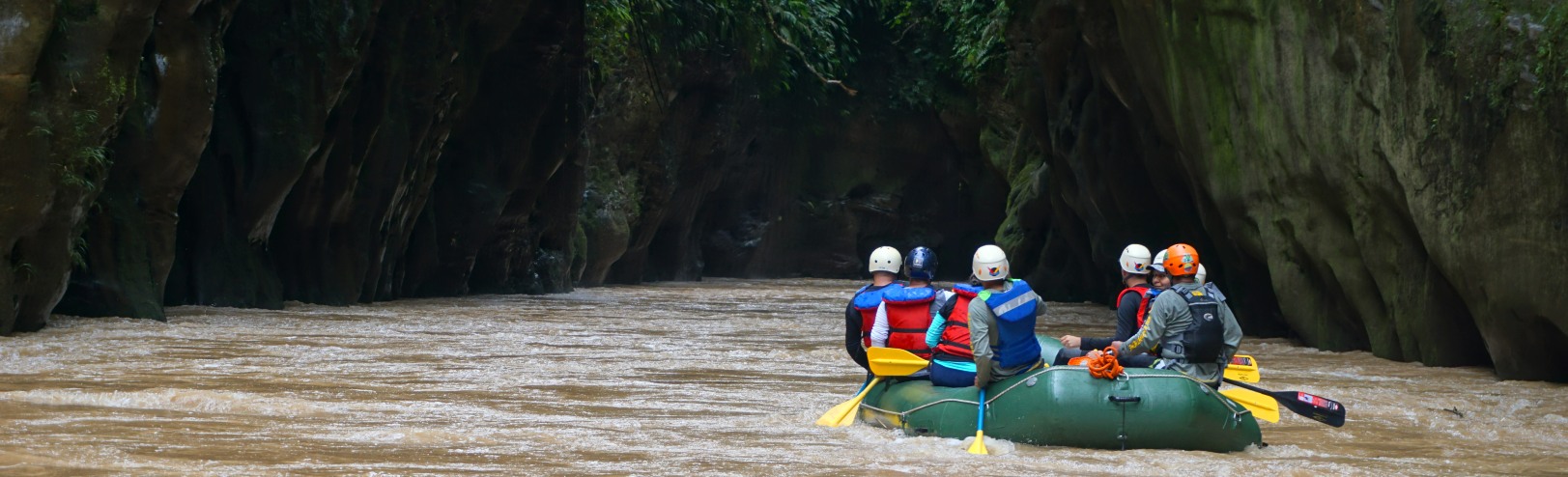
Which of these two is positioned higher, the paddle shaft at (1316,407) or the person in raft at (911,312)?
the person in raft at (911,312)

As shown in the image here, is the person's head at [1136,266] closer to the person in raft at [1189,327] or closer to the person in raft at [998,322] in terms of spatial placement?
the person in raft at [1189,327]

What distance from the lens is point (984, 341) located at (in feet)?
28.1

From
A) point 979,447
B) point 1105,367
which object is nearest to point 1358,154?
point 1105,367

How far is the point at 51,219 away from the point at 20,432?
6929mm

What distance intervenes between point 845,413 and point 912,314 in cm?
68

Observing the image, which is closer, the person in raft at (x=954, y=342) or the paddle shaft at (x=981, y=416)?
the paddle shaft at (x=981, y=416)

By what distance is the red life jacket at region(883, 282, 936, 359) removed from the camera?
9406 mm

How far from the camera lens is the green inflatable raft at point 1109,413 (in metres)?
8.37

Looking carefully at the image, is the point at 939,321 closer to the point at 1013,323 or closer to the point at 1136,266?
the point at 1013,323

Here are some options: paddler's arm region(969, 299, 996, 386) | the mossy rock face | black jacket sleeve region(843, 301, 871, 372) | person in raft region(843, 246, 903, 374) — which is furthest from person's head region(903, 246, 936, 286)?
the mossy rock face

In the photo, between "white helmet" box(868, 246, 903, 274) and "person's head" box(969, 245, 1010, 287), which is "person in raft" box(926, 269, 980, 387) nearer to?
"person's head" box(969, 245, 1010, 287)

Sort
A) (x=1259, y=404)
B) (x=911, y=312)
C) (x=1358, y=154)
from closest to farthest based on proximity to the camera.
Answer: (x=1259, y=404)
(x=911, y=312)
(x=1358, y=154)

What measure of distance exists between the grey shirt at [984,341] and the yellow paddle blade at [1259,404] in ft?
3.61

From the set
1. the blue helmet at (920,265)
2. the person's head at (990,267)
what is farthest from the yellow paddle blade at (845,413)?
the person's head at (990,267)
